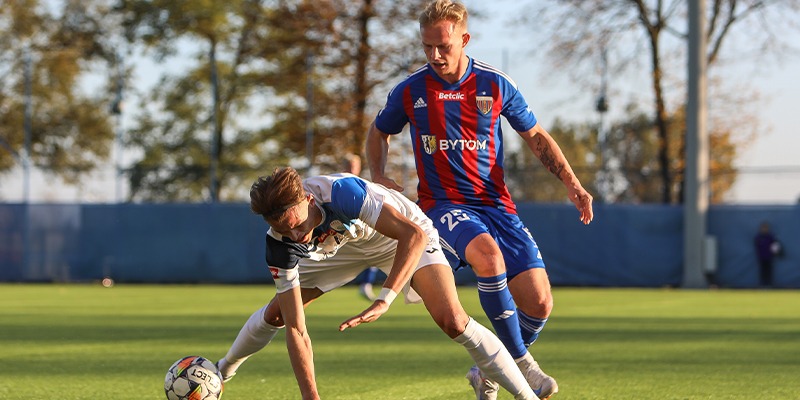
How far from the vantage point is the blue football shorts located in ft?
22.1

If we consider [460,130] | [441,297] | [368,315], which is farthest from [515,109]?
[368,315]

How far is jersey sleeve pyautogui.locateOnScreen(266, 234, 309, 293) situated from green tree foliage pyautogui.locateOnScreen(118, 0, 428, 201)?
24.0m

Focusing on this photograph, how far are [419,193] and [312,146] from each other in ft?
85.5

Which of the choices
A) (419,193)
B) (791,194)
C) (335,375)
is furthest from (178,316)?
(791,194)

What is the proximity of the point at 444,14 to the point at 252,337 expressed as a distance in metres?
1.91

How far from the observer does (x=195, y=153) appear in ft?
142

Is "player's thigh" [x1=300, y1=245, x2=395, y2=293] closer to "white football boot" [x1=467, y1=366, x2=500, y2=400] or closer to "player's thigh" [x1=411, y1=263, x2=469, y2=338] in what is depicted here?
"player's thigh" [x1=411, y1=263, x2=469, y2=338]

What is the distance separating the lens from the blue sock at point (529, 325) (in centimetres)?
699

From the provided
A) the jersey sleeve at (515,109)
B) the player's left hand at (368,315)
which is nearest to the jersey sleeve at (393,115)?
the jersey sleeve at (515,109)

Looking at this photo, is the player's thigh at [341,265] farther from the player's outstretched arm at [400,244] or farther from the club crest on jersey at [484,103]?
the club crest on jersey at [484,103]

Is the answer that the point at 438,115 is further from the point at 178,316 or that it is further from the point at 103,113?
the point at 103,113

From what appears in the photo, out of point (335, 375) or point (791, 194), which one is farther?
point (791, 194)

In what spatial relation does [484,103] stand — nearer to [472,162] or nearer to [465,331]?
[472,162]

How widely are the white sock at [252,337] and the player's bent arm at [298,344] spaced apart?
751mm
